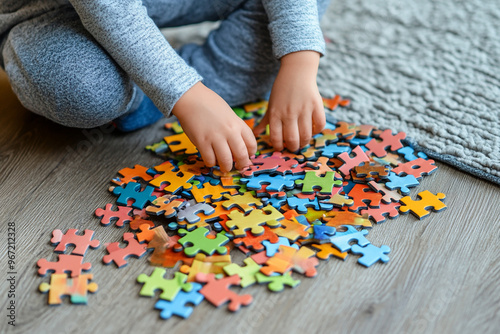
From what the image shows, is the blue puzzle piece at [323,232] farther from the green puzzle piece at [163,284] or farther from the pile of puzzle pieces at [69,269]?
the pile of puzzle pieces at [69,269]

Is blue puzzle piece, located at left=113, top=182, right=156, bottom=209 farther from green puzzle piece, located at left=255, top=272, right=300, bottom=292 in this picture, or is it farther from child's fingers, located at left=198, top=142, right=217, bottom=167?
green puzzle piece, located at left=255, top=272, right=300, bottom=292

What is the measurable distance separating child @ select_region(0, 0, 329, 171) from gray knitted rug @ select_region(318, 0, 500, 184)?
0.26 meters

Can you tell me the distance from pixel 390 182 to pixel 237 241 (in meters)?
0.38

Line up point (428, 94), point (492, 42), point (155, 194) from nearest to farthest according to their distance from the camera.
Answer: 1. point (155, 194)
2. point (428, 94)
3. point (492, 42)

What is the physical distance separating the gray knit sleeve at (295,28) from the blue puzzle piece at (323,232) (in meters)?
0.45

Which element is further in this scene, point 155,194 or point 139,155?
point 139,155

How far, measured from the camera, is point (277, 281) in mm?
891

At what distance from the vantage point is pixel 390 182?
3.61ft

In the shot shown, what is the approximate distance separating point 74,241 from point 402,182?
0.71m

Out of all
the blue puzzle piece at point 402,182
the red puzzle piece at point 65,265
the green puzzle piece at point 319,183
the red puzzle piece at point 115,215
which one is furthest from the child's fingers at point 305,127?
the red puzzle piece at point 65,265

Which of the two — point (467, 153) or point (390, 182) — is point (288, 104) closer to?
point (390, 182)

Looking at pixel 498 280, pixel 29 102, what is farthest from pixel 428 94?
pixel 29 102

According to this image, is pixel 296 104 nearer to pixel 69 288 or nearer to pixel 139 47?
pixel 139 47

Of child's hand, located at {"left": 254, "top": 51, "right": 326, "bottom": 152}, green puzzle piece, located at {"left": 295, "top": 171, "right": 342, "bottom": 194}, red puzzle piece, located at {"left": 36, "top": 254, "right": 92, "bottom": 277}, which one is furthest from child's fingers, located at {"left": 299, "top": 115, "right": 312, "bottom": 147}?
red puzzle piece, located at {"left": 36, "top": 254, "right": 92, "bottom": 277}
